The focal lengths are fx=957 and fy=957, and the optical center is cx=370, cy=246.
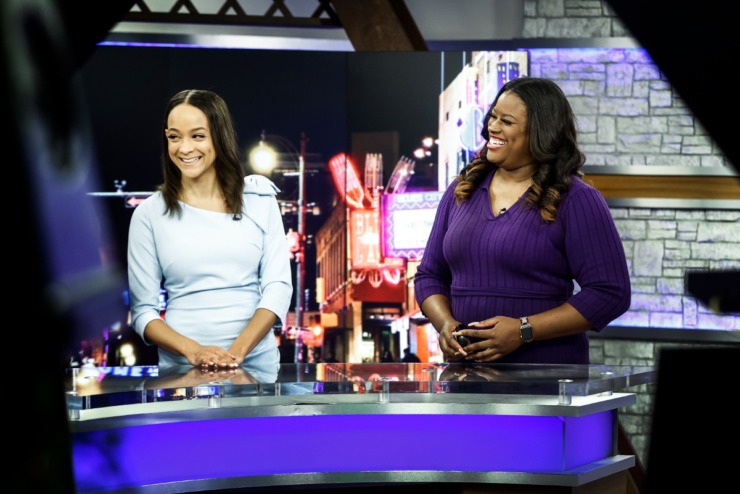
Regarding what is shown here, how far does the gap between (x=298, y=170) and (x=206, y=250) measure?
294 centimetres

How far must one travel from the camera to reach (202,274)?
2346mm

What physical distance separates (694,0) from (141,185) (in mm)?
4898

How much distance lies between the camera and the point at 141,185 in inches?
203

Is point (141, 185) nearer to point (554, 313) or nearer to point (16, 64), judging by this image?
point (554, 313)

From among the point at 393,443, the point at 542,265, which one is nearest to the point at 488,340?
the point at 542,265

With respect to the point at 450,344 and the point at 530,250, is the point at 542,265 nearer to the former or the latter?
the point at 530,250

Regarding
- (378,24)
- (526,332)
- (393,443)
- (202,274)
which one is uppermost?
(378,24)

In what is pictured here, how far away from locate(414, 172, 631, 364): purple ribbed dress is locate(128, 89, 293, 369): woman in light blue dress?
46 cm

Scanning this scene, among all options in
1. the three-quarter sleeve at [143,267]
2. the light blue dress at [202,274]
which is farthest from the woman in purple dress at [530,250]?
the three-quarter sleeve at [143,267]

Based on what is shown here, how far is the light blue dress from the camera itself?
2346mm

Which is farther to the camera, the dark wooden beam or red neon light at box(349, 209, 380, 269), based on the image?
the dark wooden beam

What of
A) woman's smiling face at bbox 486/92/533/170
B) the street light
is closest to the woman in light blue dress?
woman's smiling face at bbox 486/92/533/170

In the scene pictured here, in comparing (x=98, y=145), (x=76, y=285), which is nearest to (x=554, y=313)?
(x=76, y=285)

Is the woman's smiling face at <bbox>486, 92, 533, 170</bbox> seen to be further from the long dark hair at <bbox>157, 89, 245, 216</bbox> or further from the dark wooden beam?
the dark wooden beam
